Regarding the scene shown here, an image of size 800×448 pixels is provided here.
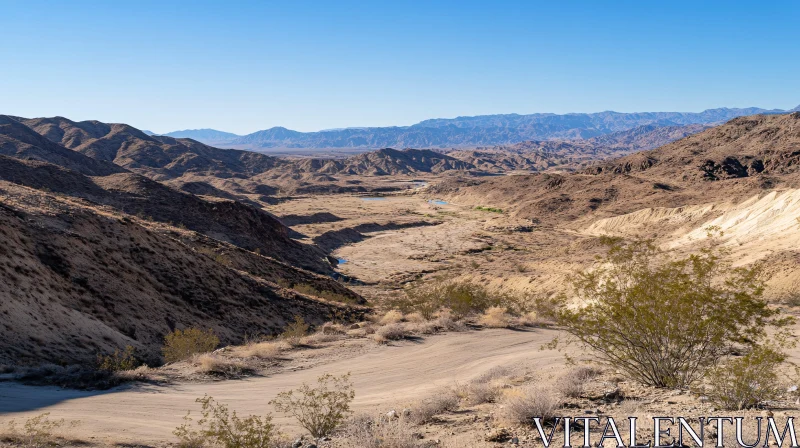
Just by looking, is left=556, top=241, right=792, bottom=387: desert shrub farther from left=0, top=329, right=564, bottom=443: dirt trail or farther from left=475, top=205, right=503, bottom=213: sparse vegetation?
left=475, top=205, right=503, bottom=213: sparse vegetation

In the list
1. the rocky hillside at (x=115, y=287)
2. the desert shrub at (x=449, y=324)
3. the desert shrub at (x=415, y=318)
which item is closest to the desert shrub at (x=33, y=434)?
the rocky hillside at (x=115, y=287)

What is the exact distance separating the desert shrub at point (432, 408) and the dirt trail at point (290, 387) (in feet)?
4.45

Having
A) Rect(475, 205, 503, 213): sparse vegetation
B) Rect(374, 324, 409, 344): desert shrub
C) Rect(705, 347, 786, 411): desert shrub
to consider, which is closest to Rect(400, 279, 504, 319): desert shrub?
Rect(374, 324, 409, 344): desert shrub

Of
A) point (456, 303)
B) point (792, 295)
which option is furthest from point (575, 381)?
point (792, 295)

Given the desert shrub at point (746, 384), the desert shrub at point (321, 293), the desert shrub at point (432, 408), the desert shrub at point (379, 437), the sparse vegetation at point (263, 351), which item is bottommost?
the desert shrub at point (321, 293)

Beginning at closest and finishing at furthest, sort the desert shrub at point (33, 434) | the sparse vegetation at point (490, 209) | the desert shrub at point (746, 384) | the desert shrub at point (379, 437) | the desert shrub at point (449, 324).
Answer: the desert shrub at point (379, 437) → the desert shrub at point (33, 434) → the desert shrub at point (746, 384) → the desert shrub at point (449, 324) → the sparse vegetation at point (490, 209)

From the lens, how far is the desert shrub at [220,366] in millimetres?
13414

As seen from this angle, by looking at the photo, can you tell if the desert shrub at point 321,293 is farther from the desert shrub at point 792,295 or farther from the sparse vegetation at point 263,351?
the desert shrub at point 792,295

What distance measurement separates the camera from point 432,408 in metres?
Result: 9.60

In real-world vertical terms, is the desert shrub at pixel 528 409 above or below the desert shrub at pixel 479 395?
above

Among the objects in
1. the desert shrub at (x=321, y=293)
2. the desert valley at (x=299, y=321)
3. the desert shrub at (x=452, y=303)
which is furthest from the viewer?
the desert shrub at (x=321, y=293)

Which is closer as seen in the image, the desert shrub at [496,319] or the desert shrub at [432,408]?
the desert shrub at [432,408]

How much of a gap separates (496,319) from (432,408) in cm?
1134

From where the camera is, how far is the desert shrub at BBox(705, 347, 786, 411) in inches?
314
